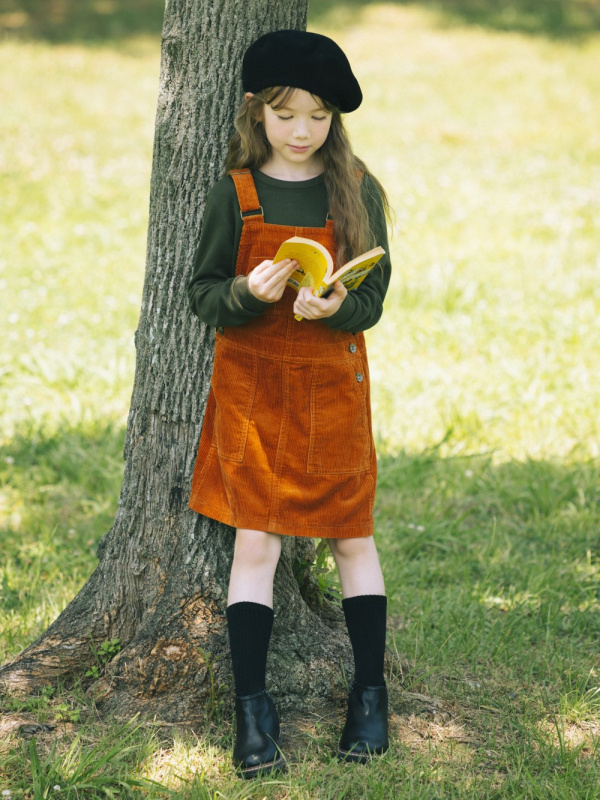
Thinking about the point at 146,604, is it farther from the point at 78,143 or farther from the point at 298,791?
the point at 78,143

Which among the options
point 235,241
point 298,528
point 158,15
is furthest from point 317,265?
point 158,15

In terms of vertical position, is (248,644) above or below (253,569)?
below

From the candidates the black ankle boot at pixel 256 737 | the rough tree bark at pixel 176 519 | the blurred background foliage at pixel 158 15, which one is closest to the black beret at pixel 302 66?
the rough tree bark at pixel 176 519

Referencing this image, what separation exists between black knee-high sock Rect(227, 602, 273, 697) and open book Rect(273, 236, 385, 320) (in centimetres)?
76

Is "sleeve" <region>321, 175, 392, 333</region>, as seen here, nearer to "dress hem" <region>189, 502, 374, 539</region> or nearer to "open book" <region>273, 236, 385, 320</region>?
"open book" <region>273, 236, 385, 320</region>

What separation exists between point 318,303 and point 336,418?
356mm

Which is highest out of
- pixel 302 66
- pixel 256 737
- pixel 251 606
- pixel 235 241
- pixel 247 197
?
pixel 302 66

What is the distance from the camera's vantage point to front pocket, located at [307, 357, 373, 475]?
7.73 ft

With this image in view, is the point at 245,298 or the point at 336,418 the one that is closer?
the point at 245,298

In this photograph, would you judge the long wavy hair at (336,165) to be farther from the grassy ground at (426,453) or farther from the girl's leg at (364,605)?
the grassy ground at (426,453)

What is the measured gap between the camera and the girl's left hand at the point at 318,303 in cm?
216

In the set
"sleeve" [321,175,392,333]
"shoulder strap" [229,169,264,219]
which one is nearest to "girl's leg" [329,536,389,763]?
"sleeve" [321,175,392,333]

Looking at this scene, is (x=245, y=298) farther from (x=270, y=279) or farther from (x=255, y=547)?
(x=255, y=547)

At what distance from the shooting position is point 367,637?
2.43 m
